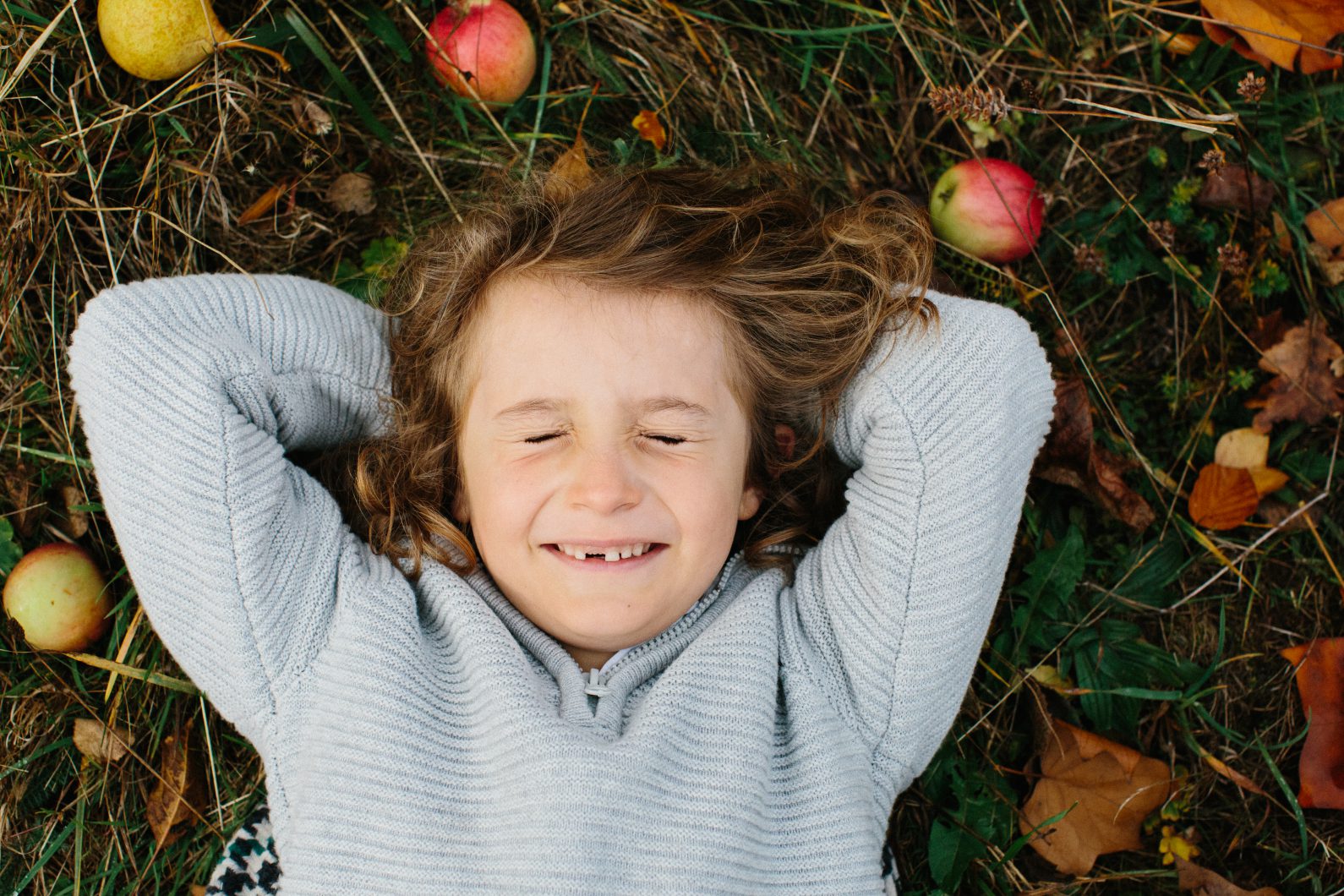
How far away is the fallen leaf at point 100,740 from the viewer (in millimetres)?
2592

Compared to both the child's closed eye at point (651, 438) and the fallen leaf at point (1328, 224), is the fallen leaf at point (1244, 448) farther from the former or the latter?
the child's closed eye at point (651, 438)

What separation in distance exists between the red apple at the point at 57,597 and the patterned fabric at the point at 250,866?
632 millimetres

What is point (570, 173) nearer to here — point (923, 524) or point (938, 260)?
point (938, 260)

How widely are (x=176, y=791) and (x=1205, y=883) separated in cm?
262

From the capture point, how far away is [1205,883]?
102 inches

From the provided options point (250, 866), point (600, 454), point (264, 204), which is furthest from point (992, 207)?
point (250, 866)

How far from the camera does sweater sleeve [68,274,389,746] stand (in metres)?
2.16

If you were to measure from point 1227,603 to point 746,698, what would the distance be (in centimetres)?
145

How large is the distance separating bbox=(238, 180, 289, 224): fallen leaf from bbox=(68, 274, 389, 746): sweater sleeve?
456 millimetres

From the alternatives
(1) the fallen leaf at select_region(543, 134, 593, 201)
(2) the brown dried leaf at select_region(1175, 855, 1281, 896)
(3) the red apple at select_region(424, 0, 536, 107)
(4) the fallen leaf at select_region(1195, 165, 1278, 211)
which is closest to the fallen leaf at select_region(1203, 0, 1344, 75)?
(4) the fallen leaf at select_region(1195, 165, 1278, 211)

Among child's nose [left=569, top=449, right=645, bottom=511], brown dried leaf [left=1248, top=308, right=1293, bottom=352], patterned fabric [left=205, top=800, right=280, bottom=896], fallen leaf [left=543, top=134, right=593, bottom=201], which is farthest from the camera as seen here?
brown dried leaf [left=1248, top=308, right=1293, bottom=352]

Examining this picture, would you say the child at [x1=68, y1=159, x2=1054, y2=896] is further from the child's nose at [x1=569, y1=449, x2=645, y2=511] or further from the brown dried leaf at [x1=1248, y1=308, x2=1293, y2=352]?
the brown dried leaf at [x1=1248, y1=308, x2=1293, y2=352]

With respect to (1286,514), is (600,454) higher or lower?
higher

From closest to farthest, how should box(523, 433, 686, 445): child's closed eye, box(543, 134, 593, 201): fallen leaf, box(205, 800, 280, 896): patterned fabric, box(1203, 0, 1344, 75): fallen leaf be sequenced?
box(523, 433, 686, 445): child's closed eye → box(205, 800, 280, 896): patterned fabric → box(543, 134, 593, 201): fallen leaf → box(1203, 0, 1344, 75): fallen leaf
